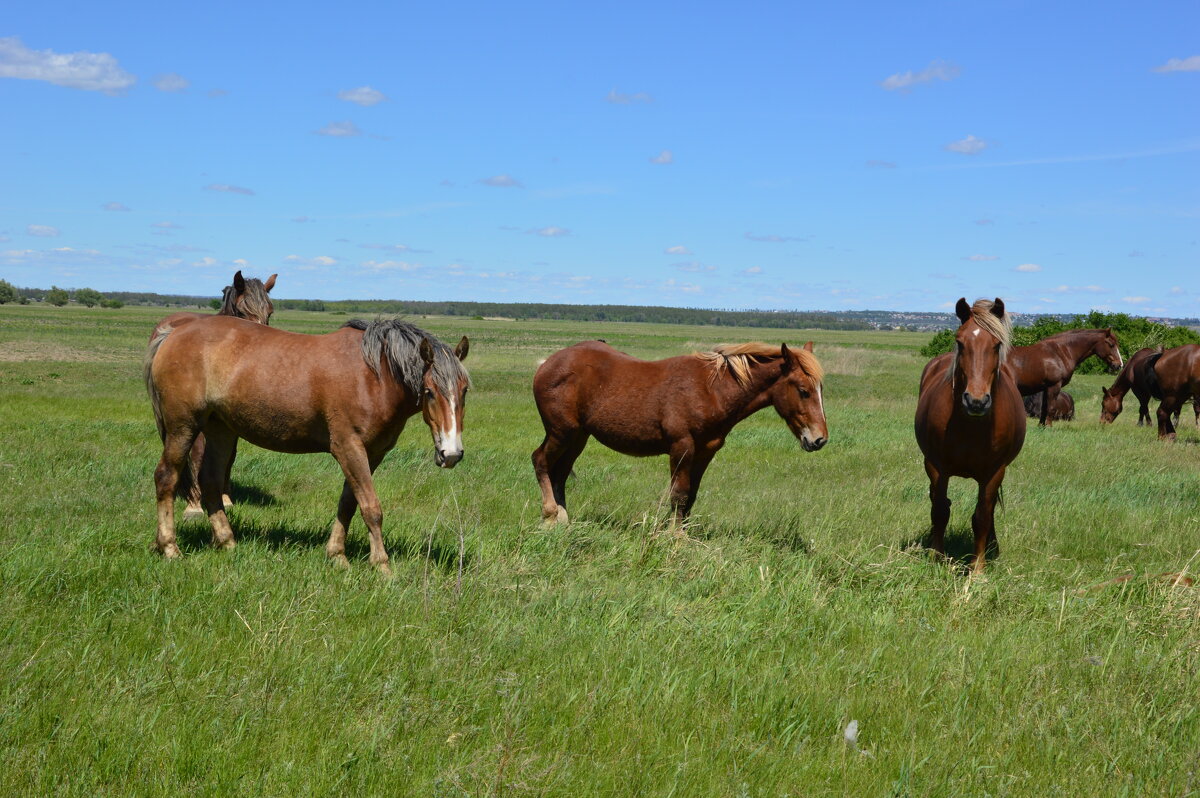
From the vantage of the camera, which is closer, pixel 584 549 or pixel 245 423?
pixel 245 423

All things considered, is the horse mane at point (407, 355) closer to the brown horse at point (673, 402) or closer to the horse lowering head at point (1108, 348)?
the brown horse at point (673, 402)

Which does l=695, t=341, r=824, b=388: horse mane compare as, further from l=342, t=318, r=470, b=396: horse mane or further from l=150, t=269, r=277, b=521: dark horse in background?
l=150, t=269, r=277, b=521: dark horse in background

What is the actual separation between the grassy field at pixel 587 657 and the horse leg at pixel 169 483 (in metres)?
0.29

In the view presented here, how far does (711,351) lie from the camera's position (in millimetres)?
8570

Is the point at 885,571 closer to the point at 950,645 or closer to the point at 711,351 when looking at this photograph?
the point at 950,645

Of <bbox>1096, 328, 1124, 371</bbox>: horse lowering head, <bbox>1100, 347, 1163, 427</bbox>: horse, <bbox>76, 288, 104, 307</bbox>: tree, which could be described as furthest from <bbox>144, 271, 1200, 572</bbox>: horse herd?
<bbox>76, 288, 104, 307</bbox>: tree

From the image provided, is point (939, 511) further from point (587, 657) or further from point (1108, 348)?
point (1108, 348)

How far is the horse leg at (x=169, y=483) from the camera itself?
6.52 meters

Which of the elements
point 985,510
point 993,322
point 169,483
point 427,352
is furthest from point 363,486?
point 985,510

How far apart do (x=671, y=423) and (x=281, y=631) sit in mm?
4366

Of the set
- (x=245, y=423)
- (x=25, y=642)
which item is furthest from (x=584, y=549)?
(x=25, y=642)

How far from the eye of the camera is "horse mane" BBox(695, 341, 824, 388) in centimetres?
779

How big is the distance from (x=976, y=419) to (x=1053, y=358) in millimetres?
13567

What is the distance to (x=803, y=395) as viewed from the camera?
7.78 m
